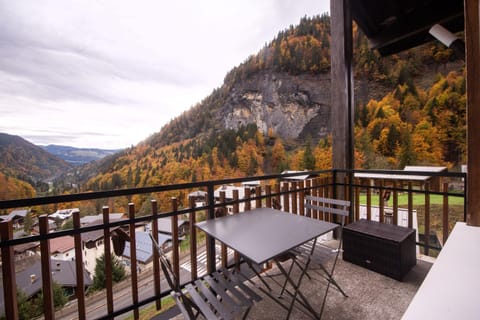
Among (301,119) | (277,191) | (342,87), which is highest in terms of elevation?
(301,119)

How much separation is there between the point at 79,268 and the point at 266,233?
1.35 metres

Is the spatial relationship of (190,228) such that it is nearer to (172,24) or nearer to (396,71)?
(172,24)

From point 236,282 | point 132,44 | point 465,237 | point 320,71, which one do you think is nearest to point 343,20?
point 465,237

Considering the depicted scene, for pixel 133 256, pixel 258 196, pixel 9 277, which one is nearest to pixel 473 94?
pixel 258 196

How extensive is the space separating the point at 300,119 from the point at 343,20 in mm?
21844

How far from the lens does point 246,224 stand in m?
1.70

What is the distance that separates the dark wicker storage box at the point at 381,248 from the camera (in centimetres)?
211

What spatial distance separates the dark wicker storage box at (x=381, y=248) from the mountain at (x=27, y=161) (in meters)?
18.1

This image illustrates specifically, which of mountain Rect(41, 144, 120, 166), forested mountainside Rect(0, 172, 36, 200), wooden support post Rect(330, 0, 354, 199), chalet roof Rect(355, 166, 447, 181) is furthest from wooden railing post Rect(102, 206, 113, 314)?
mountain Rect(41, 144, 120, 166)

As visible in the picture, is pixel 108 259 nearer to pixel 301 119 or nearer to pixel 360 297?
pixel 360 297

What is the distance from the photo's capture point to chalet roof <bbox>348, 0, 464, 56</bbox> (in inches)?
114

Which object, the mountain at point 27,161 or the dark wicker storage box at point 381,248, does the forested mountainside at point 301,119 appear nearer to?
the mountain at point 27,161

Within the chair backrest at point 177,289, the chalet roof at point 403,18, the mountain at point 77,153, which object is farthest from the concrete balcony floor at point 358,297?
the mountain at point 77,153

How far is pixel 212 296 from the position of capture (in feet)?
4.54
